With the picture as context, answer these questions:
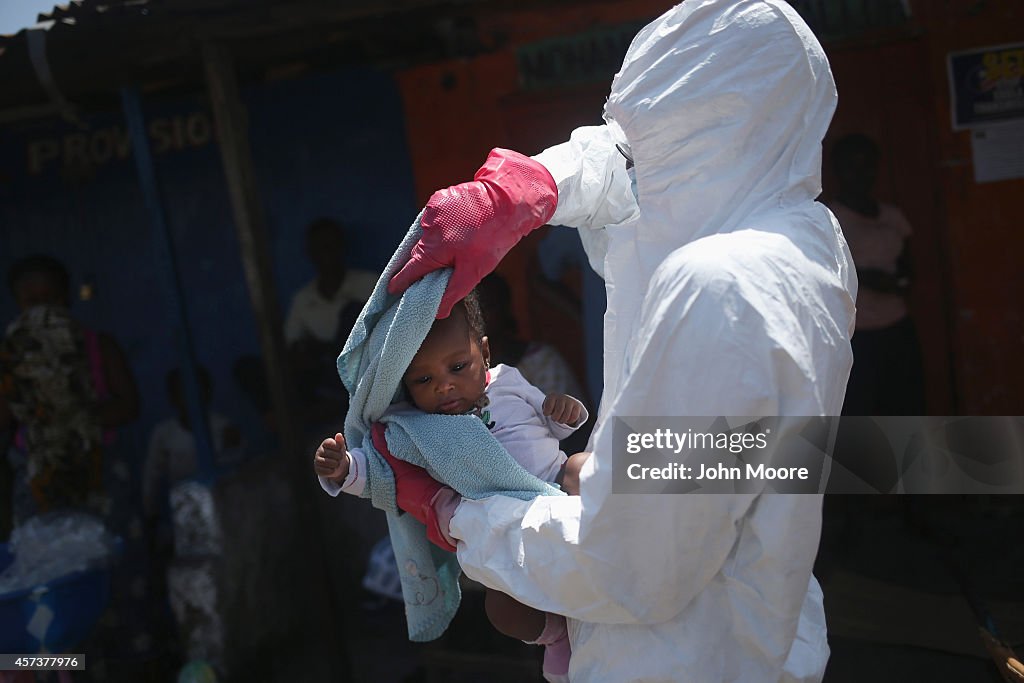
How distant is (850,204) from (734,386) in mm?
4229

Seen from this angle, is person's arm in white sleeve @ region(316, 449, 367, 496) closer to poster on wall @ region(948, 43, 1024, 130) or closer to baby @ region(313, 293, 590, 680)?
baby @ region(313, 293, 590, 680)

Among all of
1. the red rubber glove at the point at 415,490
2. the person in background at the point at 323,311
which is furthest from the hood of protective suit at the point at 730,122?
the person in background at the point at 323,311

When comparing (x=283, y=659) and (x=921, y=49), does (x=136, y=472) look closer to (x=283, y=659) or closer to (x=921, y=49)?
(x=283, y=659)

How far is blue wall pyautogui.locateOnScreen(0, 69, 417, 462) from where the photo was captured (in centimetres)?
608

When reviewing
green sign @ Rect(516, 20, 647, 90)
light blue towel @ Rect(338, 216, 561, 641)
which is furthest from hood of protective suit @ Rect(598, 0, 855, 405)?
green sign @ Rect(516, 20, 647, 90)

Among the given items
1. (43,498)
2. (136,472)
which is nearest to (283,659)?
(43,498)

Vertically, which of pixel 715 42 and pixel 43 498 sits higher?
pixel 715 42

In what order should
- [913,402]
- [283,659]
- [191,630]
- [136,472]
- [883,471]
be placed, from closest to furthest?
1. [883,471]
2. [191,630]
3. [283,659]
4. [913,402]
5. [136,472]

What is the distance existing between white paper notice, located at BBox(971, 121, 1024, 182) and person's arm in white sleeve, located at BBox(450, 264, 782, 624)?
441 centimetres

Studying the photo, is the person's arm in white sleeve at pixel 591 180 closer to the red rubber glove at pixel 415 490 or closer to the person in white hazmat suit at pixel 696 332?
the person in white hazmat suit at pixel 696 332

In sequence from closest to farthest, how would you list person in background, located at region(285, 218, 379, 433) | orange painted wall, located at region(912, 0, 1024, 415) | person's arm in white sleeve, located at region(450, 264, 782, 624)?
Answer: person's arm in white sleeve, located at region(450, 264, 782, 624)
orange painted wall, located at region(912, 0, 1024, 415)
person in background, located at region(285, 218, 379, 433)

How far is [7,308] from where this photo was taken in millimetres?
6664

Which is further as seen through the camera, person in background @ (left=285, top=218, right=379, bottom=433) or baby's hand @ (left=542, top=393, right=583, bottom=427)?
person in background @ (left=285, top=218, right=379, bottom=433)

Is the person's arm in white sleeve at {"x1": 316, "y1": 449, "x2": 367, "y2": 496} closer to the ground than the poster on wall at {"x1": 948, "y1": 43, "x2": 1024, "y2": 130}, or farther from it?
closer to the ground
